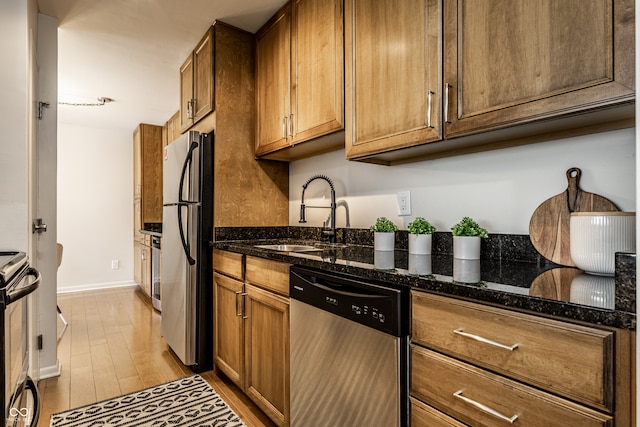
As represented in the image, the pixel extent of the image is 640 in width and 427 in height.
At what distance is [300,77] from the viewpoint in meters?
2.06

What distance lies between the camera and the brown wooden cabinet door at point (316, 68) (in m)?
1.81

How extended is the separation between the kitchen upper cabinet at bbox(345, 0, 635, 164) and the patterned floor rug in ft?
4.96

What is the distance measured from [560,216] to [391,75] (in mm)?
833

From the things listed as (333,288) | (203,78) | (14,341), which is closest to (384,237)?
(333,288)

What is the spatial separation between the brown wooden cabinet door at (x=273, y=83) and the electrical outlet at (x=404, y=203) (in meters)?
0.76

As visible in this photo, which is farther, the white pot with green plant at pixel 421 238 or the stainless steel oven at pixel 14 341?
the white pot with green plant at pixel 421 238

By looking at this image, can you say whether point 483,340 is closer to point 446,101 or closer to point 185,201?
point 446,101

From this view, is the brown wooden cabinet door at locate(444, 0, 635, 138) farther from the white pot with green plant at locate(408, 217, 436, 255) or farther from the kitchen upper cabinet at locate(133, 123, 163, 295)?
the kitchen upper cabinet at locate(133, 123, 163, 295)

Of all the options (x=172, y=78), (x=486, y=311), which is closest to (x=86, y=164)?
(x=172, y=78)

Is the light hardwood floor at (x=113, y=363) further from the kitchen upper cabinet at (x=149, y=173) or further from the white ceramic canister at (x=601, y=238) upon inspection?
the white ceramic canister at (x=601, y=238)

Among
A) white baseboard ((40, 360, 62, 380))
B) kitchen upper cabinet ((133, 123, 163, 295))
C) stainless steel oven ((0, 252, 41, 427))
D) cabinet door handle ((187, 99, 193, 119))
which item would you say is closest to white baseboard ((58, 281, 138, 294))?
kitchen upper cabinet ((133, 123, 163, 295))

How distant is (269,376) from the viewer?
1742 millimetres

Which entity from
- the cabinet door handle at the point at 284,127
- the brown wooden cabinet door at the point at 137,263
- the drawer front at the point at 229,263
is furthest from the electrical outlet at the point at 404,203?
the brown wooden cabinet door at the point at 137,263

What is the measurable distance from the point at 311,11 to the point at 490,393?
1.93m
